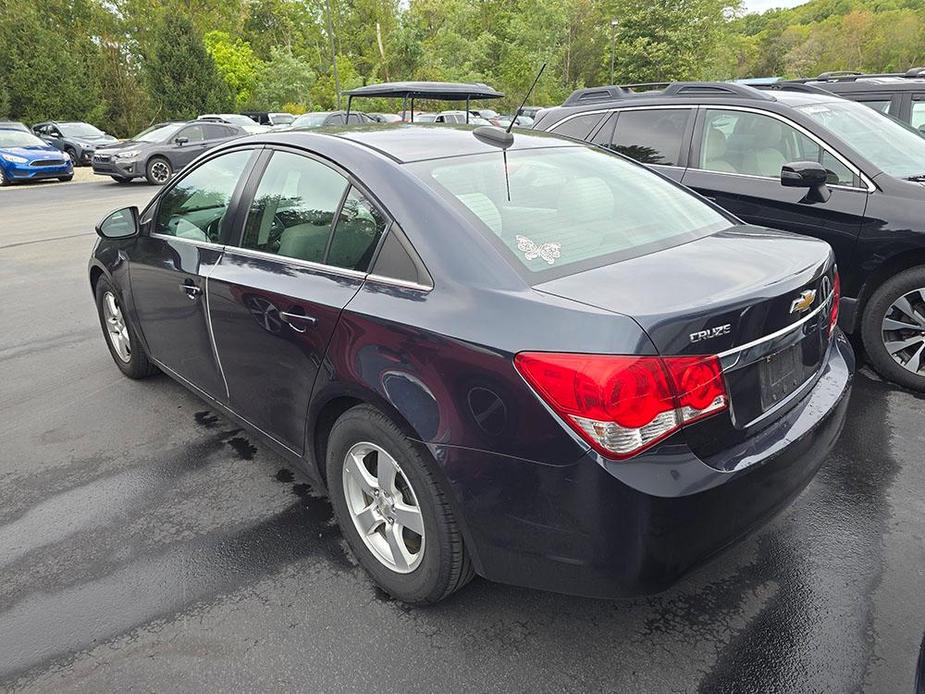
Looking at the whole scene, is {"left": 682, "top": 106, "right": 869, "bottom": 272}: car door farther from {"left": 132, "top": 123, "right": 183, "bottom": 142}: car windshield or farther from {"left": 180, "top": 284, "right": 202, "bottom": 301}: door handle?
{"left": 132, "top": 123, "right": 183, "bottom": 142}: car windshield

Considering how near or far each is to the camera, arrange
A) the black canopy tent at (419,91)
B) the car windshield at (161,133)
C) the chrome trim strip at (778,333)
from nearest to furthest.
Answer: the chrome trim strip at (778,333) < the black canopy tent at (419,91) < the car windshield at (161,133)

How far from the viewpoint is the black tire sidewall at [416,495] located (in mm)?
2123

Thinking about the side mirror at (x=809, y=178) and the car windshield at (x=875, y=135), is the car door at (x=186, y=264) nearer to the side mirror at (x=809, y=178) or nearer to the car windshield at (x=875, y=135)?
the side mirror at (x=809, y=178)

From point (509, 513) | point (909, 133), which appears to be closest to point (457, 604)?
point (509, 513)

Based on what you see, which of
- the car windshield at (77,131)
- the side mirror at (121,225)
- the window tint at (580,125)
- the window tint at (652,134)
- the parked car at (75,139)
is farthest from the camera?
the car windshield at (77,131)

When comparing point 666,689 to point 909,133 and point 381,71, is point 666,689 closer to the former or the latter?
point 909,133

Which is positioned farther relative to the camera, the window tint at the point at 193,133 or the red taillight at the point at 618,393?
the window tint at the point at 193,133

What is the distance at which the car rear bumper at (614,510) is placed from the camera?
1.78m

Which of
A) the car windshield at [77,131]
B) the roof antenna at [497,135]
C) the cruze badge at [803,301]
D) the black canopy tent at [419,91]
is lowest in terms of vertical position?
the car windshield at [77,131]

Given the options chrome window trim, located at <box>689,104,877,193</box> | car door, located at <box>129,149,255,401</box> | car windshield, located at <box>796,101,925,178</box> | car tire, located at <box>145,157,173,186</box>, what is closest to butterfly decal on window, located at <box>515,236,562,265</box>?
car door, located at <box>129,149,255,401</box>

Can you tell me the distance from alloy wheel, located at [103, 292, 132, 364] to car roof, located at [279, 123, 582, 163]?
2.09 metres

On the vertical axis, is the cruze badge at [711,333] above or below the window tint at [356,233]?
below

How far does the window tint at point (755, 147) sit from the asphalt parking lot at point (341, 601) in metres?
1.76

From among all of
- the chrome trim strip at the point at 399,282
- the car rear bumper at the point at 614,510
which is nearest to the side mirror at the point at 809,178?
the car rear bumper at the point at 614,510
